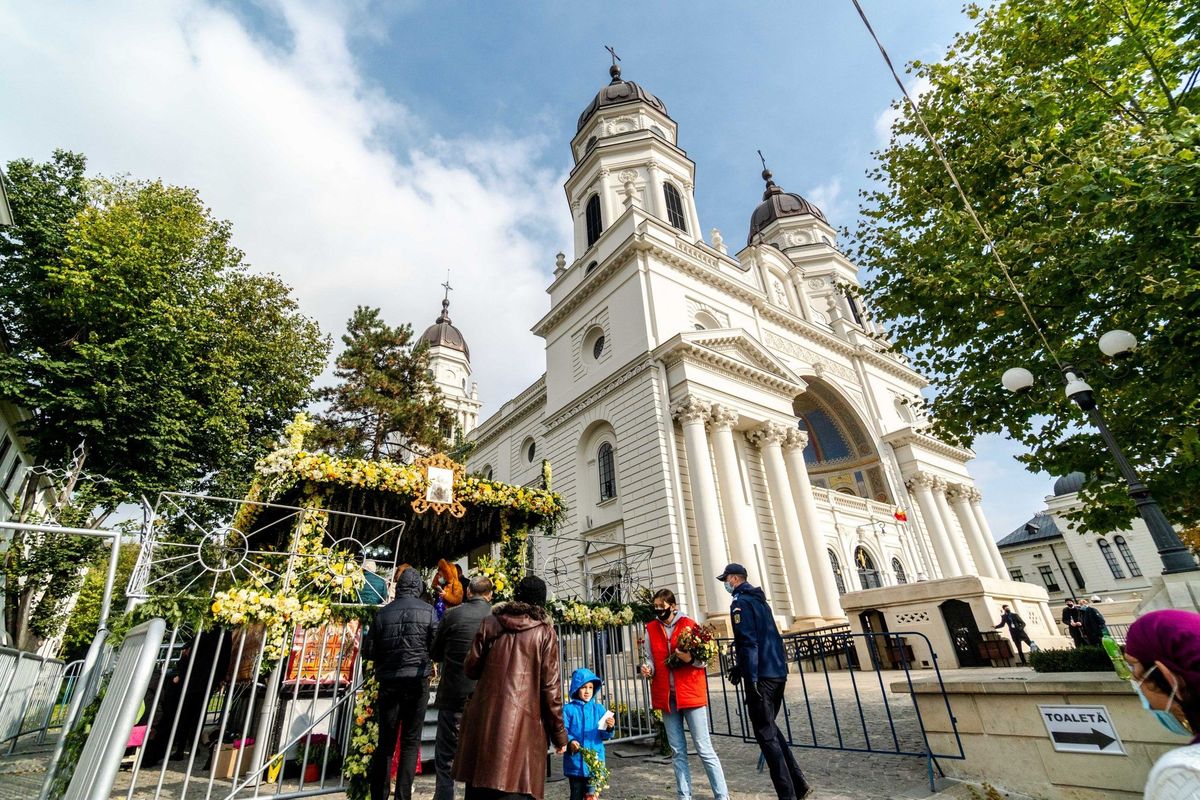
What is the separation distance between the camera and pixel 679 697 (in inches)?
191

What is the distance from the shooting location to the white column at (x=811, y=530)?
64.6 feet

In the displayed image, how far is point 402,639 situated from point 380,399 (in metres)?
17.6

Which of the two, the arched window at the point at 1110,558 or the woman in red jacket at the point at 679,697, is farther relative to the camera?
the arched window at the point at 1110,558

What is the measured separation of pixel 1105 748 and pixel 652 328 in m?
18.6

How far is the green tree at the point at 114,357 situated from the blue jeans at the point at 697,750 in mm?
15711

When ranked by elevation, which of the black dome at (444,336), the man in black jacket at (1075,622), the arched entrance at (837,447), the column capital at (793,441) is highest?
the black dome at (444,336)

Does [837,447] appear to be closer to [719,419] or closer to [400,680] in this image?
[719,419]

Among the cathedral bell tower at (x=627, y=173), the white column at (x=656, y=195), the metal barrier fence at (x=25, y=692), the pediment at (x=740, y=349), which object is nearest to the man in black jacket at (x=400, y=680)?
the metal barrier fence at (x=25, y=692)

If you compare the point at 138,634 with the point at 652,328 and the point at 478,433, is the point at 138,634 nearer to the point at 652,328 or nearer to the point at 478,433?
the point at 652,328

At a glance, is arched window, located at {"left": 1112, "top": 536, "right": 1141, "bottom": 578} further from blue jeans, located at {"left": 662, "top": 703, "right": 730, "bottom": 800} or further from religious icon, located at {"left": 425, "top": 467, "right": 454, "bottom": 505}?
religious icon, located at {"left": 425, "top": 467, "right": 454, "bottom": 505}

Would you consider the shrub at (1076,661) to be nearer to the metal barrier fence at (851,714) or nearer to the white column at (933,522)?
the metal barrier fence at (851,714)

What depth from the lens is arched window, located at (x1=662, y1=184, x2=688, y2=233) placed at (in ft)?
92.2

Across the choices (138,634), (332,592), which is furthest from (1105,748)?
(332,592)

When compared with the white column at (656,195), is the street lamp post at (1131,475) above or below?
below
